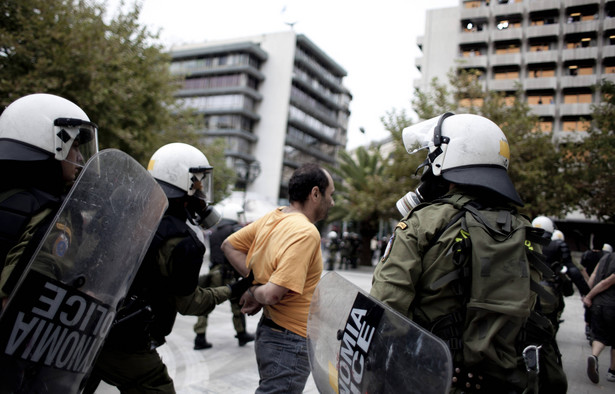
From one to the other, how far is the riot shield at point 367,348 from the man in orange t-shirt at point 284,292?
1.37 feet

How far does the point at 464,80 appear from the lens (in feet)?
55.6

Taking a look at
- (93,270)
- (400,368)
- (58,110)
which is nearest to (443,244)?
(400,368)

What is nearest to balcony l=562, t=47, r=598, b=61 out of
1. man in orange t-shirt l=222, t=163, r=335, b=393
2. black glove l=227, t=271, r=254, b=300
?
man in orange t-shirt l=222, t=163, r=335, b=393

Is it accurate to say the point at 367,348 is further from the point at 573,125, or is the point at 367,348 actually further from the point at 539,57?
the point at 573,125

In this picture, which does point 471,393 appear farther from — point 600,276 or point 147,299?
point 600,276

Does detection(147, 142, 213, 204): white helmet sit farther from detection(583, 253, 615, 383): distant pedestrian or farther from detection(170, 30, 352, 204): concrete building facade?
detection(170, 30, 352, 204): concrete building facade

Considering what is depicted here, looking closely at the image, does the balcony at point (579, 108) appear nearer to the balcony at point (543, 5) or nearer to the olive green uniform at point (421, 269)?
the balcony at point (543, 5)

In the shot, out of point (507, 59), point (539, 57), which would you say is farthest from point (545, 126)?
point (539, 57)

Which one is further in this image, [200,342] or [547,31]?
[200,342]

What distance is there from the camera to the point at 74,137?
74.1 inches

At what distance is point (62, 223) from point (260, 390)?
127 cm

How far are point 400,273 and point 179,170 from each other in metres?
1.54

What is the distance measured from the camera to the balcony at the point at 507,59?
10.4 metres

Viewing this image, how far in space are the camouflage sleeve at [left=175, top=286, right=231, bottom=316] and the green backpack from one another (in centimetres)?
122
